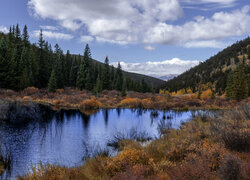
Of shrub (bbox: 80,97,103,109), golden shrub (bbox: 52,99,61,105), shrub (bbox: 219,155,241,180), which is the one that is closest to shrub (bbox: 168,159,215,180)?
shrub (bbox: 219,155,241,180)

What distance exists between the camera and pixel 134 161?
27.7 feet

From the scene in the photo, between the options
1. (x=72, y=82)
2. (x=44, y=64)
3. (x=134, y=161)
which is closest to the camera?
(x=134, y=161)

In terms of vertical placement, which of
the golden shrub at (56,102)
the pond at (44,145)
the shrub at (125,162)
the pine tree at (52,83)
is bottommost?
the pond at (44,145)

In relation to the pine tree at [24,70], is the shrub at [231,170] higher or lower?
lower

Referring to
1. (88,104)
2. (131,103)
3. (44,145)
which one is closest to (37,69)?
(88,104)

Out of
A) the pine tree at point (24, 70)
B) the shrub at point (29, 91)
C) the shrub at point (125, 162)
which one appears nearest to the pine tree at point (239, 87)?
the shrub at point (29, 91)

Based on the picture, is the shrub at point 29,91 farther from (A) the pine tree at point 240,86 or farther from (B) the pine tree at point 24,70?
(A) the pine tree at point 240,86

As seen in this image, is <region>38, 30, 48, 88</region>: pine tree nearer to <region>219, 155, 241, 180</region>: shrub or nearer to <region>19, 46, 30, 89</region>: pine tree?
<region>19, 46, 30, 89</region>: pine tree

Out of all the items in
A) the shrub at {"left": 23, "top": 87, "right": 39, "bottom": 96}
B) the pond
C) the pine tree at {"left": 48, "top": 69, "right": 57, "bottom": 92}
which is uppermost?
the pine tree at {"left": 48, "top": 69, "right": 57, "bottom": 92}

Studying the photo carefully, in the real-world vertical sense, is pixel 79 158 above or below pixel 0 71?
below

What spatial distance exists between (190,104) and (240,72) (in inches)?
567

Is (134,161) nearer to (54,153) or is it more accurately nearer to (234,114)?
(54,153)

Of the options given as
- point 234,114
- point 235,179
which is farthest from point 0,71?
point 235,179

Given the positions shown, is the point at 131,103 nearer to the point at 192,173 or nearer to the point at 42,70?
the point at 42,70
